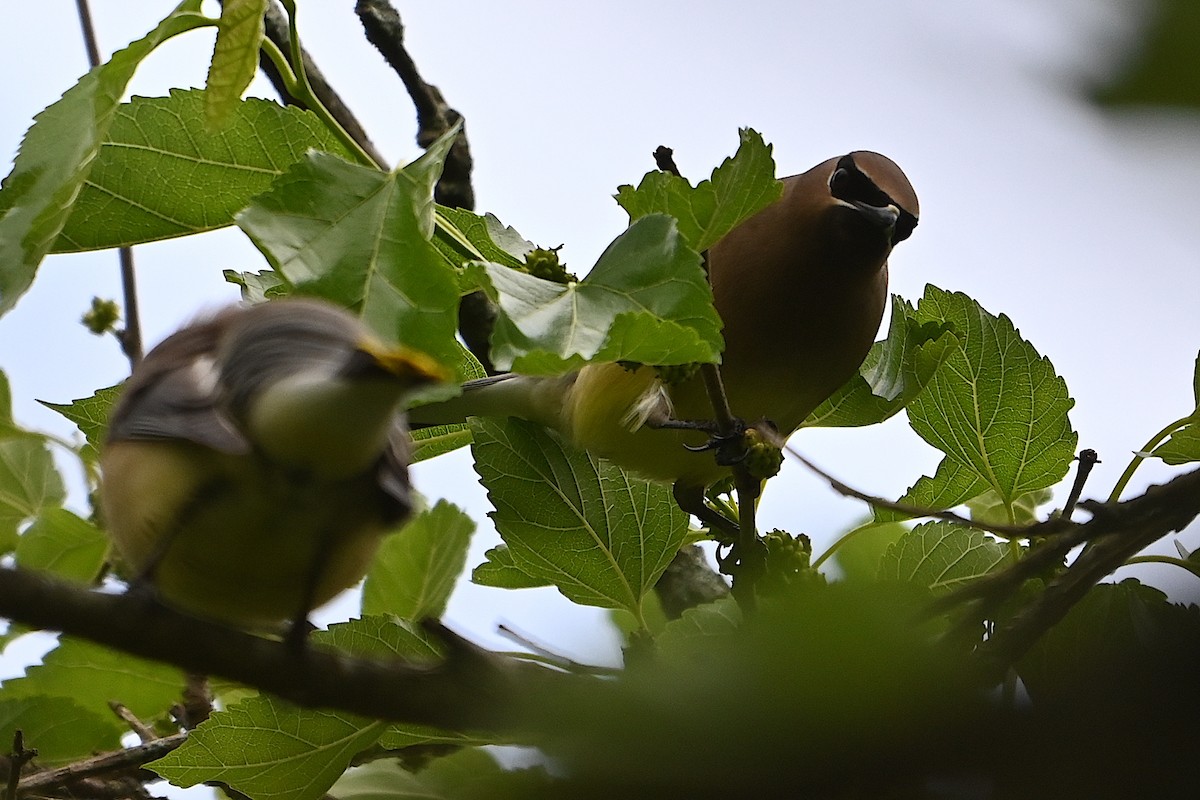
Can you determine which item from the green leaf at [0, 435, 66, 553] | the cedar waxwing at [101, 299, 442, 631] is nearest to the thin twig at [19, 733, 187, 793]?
the green leaf at [0, 435, 66, 553]

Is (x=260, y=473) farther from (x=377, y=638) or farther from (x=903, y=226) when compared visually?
(x=903, y=226)

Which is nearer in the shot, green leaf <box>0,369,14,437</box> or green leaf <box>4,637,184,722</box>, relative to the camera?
green leaf <box>4,637,184,722</box>

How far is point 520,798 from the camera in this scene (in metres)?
0.41

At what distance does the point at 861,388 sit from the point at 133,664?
5.19 feet

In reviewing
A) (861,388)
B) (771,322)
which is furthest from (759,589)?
(771,322)

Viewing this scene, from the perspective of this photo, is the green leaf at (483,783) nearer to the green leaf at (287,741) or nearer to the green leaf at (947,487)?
the green leaf at (287,741)

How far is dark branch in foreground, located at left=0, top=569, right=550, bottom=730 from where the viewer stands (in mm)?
859

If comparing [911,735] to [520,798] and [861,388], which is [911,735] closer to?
[520,798]

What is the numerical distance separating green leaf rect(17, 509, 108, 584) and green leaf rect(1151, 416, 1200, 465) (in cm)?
204

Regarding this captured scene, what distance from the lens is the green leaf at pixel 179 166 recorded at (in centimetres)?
193

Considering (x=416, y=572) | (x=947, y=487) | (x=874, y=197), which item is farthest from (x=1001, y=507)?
(x=416, y=572)

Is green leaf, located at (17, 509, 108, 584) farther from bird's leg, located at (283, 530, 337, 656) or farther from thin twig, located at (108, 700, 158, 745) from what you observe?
bird's leg, located at (283, 530, 337, 656)

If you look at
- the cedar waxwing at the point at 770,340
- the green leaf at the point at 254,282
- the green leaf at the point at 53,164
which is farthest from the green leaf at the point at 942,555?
the green leaf at the point at 53,164

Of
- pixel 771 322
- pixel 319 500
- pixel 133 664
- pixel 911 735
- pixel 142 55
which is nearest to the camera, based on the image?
pixel 911 735
